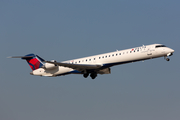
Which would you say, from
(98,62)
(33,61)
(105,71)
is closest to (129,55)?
(98,62)

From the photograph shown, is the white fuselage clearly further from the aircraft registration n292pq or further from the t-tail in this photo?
the t-tail

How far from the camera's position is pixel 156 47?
26.0 m

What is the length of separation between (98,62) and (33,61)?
26.6 feet

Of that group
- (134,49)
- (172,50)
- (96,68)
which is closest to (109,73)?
(96,68)

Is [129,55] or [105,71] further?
[105,71]

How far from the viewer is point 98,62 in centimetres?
2736

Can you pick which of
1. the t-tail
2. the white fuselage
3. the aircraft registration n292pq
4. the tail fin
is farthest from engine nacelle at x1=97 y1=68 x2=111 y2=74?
the tail fin

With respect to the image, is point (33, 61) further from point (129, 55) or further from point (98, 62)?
point (129, 55)

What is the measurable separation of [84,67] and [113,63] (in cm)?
295

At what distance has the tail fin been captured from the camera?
3086cm

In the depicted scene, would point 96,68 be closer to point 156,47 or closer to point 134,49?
point 134,49

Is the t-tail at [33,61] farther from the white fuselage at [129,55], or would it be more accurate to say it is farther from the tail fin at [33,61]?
the white fuselage at [129,55]

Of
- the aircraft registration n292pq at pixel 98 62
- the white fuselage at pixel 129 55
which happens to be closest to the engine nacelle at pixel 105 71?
the aircraft registration n292pq at pixel 98 62

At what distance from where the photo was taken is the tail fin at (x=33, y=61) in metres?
30.9
